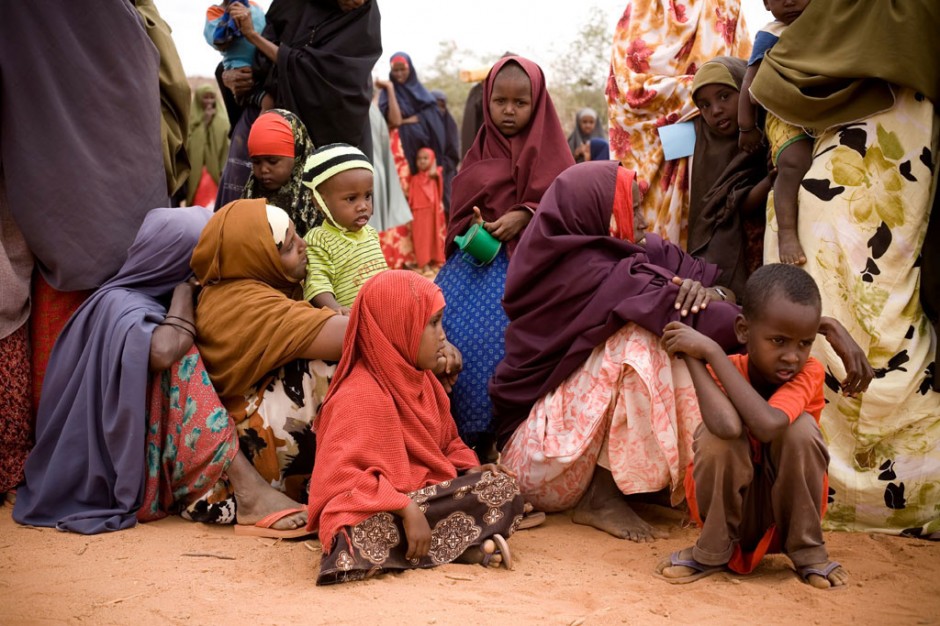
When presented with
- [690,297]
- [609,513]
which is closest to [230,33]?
[690,297]

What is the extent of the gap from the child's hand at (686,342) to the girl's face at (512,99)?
176 centimetres

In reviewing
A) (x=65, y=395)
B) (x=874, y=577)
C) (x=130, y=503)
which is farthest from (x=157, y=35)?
(x=874, y=577)

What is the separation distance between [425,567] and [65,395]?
187cm

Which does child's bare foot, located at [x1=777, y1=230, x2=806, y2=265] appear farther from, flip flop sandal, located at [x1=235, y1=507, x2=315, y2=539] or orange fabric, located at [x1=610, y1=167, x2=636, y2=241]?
flip flop sandal, located at [x1=235, y1=507, x2=315, y2=539]

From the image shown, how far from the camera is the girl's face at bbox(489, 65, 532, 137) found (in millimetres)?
4715

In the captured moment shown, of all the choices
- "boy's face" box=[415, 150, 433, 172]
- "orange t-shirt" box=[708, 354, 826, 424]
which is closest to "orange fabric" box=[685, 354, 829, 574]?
"orange t-shirt" box=[708, 354, 826, 424]

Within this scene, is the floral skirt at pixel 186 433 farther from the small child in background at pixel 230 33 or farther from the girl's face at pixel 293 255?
the small child in background at pixel 230 33

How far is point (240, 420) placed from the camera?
4.16 m

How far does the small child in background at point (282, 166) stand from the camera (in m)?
5.17

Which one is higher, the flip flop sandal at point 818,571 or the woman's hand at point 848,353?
the woman's hand at point 848,353

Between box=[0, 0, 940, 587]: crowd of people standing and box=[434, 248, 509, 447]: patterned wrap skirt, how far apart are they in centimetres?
2

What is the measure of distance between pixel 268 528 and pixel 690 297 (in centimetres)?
199

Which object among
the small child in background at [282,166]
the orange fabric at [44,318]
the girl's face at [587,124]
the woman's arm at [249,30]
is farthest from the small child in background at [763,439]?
the girl's face at [587,124]

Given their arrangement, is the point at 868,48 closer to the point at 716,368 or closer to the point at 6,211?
the point at 716,368
